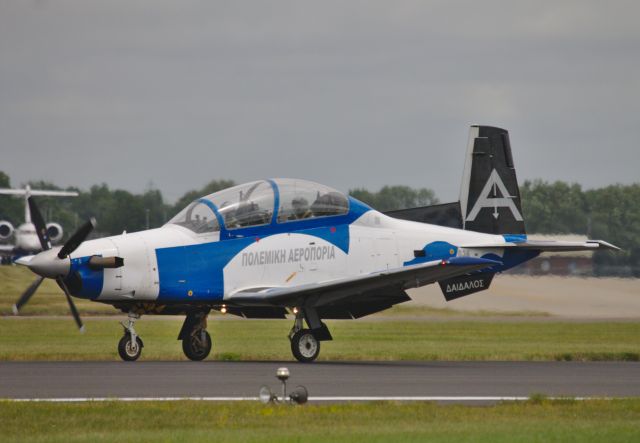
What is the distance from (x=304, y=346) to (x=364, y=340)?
10.3 m

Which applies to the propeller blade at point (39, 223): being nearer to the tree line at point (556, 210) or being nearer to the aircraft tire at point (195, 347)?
the aircraft tire at point (195, 347)

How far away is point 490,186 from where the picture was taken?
23.9m

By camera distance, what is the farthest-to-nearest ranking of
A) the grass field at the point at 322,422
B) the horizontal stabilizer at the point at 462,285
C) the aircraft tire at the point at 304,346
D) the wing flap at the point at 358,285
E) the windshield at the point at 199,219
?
the horizontal stabilizer at the point at 462,285
the aircraft tire at the point at 304,346
the windshield at the point at 199,219
the wing flap at the point at 358,285
the grass field at the point at 322,422

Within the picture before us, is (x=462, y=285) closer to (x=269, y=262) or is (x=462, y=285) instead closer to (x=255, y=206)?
(x=269, y=262)

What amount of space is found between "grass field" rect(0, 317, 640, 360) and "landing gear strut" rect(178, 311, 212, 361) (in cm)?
90

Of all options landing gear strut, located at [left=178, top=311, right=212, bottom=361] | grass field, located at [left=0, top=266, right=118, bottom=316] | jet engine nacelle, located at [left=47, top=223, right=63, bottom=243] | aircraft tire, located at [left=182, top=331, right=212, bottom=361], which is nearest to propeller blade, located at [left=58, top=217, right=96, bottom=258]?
landing gear strut, located at [left=178, top=311, right=212, bottom=361]

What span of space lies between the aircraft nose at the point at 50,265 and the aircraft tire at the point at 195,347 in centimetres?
304

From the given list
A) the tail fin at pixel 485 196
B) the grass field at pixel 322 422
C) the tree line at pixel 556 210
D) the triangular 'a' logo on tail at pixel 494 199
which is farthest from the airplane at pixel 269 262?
the tree line at pixel 556 210

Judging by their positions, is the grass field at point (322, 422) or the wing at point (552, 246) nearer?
the grass field at point (322, 422)

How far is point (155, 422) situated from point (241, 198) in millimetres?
8730

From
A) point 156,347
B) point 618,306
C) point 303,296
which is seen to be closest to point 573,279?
point 618,306

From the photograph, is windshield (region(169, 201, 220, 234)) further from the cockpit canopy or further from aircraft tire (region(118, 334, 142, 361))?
aircraft tire (region(118, 334, 142, 361))

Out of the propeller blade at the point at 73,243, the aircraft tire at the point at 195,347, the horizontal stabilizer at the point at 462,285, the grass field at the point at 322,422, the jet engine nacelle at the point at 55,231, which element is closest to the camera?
the grass field at the point at 322,422

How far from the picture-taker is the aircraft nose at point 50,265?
1867 centimetres
